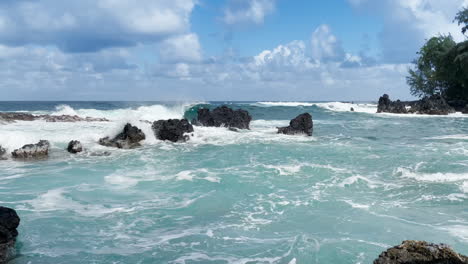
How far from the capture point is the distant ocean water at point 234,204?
245 inches

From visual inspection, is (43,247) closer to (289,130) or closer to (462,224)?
(462,224)

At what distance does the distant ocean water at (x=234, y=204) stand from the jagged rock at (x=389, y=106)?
38057 millimetres

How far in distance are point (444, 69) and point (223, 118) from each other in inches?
1618

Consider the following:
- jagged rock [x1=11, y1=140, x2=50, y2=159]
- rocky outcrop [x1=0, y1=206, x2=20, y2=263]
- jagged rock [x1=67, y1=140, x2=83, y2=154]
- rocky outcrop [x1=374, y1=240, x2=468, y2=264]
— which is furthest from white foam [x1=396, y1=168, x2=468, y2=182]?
jagged rock [x1=11, y1=140, x2=50, y2=159]

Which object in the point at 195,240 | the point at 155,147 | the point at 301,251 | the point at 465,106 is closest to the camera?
the point at 301,251

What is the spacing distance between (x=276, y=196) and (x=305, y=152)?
697 cm

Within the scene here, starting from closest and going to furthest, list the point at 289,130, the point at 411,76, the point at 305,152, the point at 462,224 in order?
the point at 462,224, the point at 305,152, the point at 289,130, the point at 411,76

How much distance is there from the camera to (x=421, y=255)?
13.5 ft

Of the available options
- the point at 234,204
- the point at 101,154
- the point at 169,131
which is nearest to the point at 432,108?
the point at 169,131

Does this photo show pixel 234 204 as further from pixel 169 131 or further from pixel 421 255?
pixel 169 131

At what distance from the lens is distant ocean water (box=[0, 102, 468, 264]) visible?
6227 millimetres

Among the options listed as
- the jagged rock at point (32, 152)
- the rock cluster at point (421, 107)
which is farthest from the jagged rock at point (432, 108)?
the jagged rock at point (32, 152)

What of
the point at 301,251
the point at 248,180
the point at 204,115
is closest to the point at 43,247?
the point at 301,251

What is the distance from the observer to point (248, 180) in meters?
11.2
